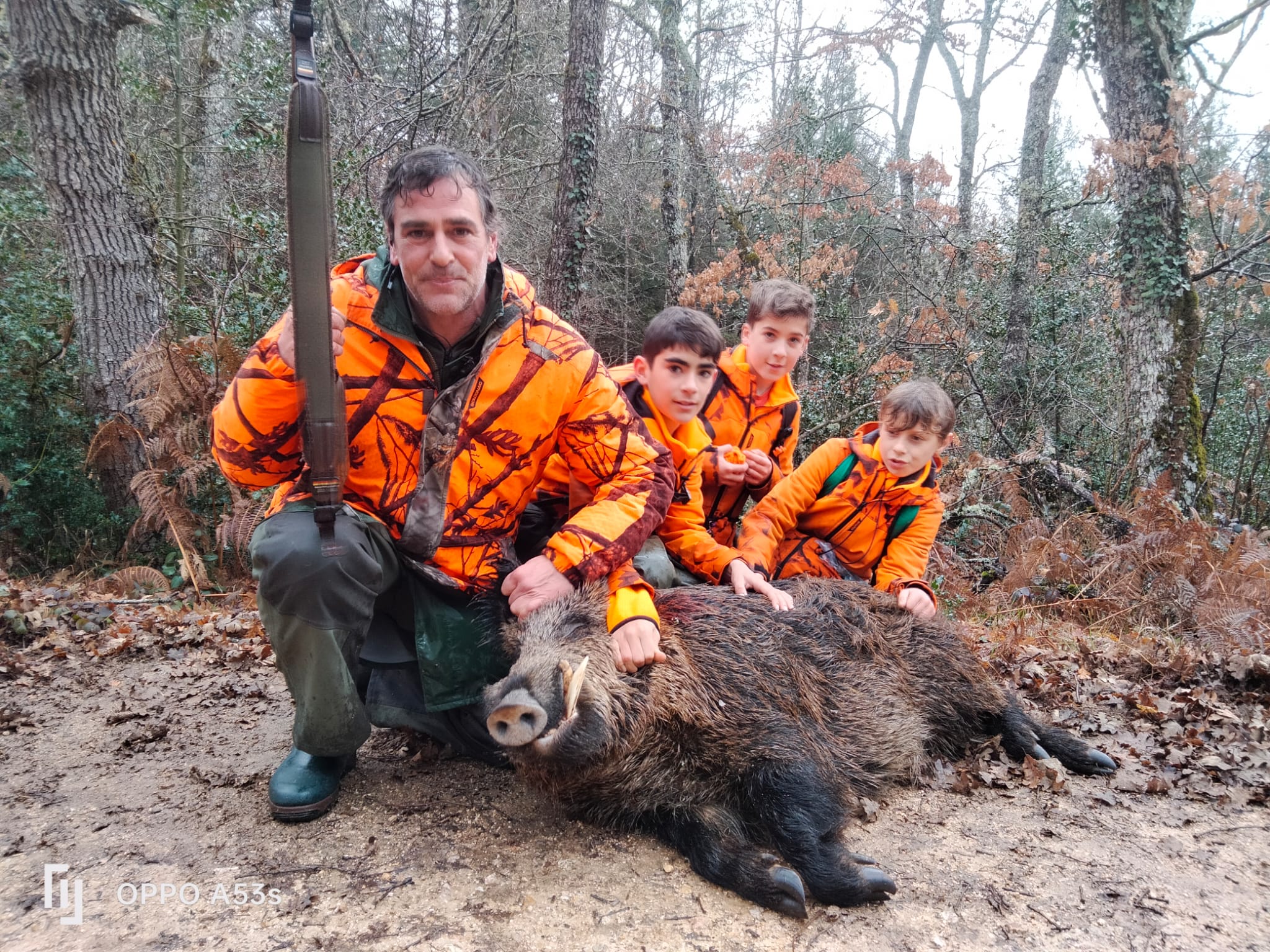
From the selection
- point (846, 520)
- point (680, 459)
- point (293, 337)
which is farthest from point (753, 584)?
point (293, 337)

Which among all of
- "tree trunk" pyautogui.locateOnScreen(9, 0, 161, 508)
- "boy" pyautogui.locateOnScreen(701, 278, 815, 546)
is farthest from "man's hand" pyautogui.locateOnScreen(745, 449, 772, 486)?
"tree trunk" pyautogui.locateOnScreen(9, 0, 161, 508)

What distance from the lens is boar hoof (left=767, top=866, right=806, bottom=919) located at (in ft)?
7.18

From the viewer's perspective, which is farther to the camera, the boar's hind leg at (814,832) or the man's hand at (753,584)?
the man's hand at (753,584)

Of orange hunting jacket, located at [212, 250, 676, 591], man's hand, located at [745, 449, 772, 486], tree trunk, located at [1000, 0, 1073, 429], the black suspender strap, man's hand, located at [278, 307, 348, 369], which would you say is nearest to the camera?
the black suspender strap

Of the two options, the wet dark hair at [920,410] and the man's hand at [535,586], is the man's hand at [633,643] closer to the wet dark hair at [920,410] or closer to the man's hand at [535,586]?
the man's hand at [535,586]

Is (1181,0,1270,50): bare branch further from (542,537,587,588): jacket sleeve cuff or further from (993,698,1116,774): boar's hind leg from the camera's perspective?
(542,537,587,588): jacket sleeve cuff

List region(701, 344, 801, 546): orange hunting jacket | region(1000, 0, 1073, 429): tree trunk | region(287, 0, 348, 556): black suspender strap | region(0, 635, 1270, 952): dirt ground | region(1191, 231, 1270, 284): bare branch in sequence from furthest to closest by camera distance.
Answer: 1. region(1000, 0, 1073, 429): tree trunk
2. region(1191, 231, 1270, 284): bare branch
3. region(701, 344, 801, 546): orange hunting jacket
4. region(0, 635, 1270, 952): dirt ground
5. region(287, 0, 348, 556): black suspender strap

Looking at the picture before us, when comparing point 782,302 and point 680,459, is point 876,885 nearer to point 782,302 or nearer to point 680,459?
Result: point 680,459

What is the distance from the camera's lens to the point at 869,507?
12.2ft

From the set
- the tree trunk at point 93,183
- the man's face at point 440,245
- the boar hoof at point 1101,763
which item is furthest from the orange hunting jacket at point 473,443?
the tree trunk at point 93,183

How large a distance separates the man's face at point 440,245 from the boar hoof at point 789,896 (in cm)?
199

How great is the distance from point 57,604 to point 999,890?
16.6ft

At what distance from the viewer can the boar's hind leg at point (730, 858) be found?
2.21m

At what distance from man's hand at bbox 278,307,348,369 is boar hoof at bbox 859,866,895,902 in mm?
2115
